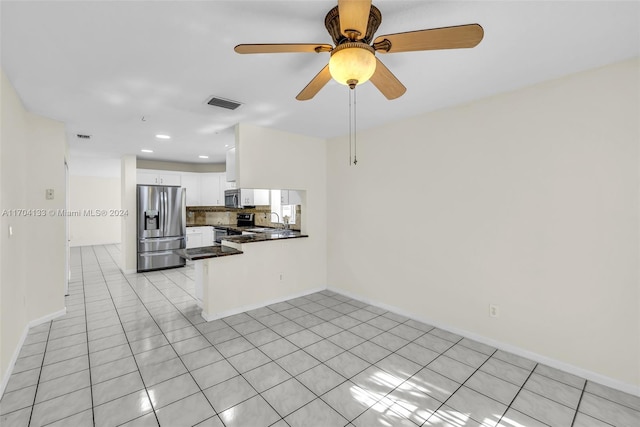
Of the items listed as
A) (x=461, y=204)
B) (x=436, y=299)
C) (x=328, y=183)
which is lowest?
(x=436, y=299)

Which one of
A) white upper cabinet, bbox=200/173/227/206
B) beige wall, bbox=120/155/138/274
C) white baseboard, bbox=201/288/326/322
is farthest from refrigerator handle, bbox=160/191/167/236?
white baseboard, bbox=201/288/326/322

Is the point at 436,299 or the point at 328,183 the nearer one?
the point at 436,299

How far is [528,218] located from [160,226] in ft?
21.2

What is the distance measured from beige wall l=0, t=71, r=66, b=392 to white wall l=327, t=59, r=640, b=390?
12.4ft

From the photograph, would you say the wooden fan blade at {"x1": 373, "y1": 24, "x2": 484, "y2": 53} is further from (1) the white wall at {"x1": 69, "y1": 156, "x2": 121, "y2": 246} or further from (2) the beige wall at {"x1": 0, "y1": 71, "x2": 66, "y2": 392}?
(1) the white wall at {"x1": 69, "y1": 156, "x2": 121, "y2": 246}

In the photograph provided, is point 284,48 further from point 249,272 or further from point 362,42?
point 249,272

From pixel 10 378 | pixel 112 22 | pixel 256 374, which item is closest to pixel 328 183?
pixel 256 374

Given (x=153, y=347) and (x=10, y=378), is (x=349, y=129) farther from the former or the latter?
(x=10, y=378)

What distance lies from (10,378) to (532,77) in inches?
199

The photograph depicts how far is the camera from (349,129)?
407 centimetres

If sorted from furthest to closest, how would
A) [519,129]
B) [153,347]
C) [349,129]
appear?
[349,129], [153,347], [519,129]

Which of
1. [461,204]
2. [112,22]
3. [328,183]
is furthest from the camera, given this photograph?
[328,183]

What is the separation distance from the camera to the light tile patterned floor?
194 centimetres

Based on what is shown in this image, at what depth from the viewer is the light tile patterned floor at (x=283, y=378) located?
76.4 inches
